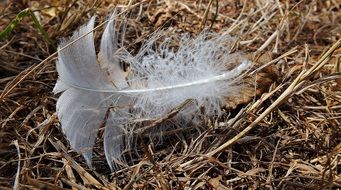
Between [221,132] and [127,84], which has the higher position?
[127,84]

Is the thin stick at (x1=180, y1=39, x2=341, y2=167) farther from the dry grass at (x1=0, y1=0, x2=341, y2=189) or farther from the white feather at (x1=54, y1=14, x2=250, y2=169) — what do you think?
the white feather at (x1=54, y1=14, x2=250, y2=169)

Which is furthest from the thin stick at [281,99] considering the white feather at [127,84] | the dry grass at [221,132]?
the white feather at [127,84]

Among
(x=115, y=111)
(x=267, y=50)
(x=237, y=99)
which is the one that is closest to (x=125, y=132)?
(x=115, y=111)

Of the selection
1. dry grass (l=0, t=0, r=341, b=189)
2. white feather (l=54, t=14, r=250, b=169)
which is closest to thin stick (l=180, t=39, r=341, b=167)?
dry grass (l=0, t=0, r=341, b=189)

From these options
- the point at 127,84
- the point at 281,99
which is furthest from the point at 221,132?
the point at 127,84

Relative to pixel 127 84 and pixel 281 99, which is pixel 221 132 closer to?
pixel 281 99

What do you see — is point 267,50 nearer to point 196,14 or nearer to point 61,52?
point 196,14
